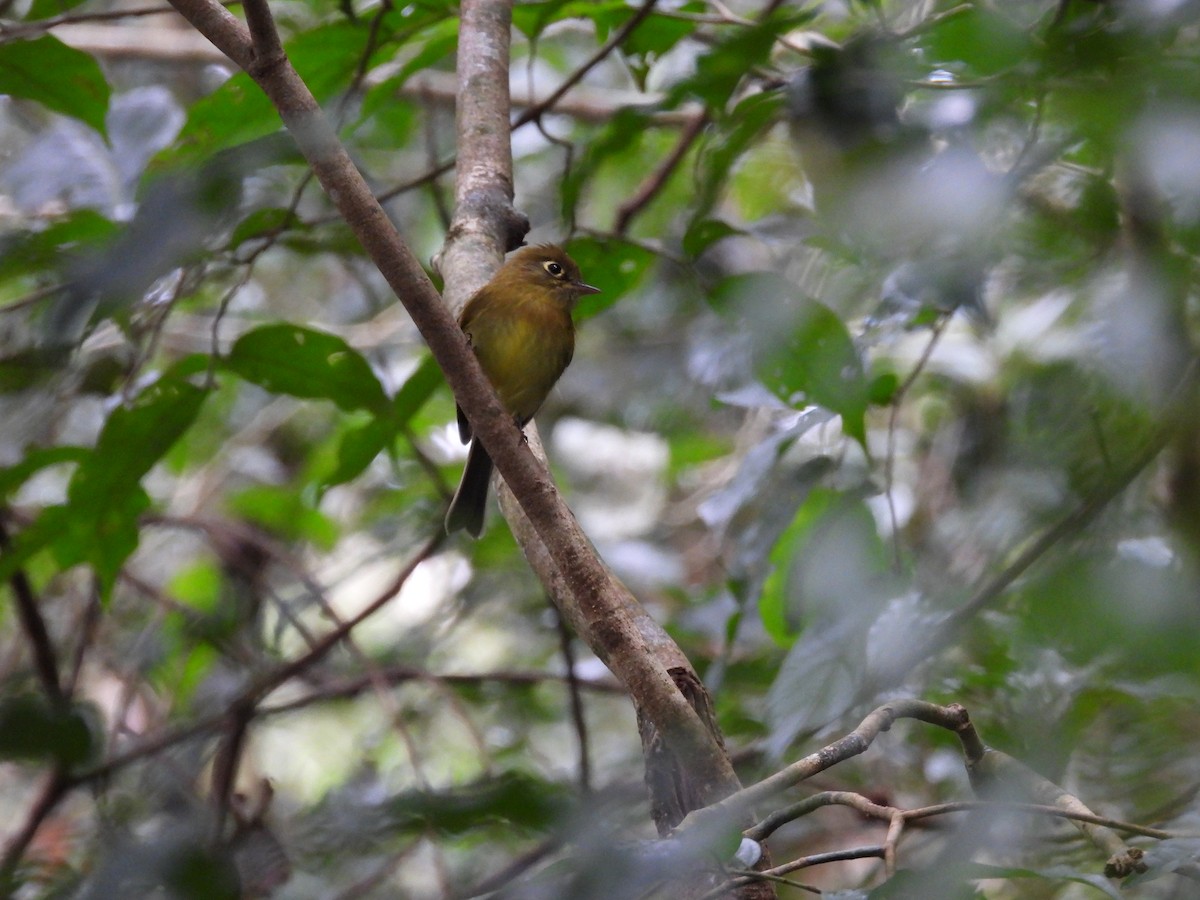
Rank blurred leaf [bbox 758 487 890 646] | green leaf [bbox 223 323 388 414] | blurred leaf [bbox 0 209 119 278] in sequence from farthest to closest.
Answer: green leaf [bbox 223 323 388 414]
blurred leaf [bbox 758 487 890 646]
blurred leaf [bbox 0 209 119 278]

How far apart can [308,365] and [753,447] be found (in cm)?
125

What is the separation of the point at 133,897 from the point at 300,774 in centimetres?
455

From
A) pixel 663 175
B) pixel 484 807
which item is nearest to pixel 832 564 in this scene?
pixel 484 807

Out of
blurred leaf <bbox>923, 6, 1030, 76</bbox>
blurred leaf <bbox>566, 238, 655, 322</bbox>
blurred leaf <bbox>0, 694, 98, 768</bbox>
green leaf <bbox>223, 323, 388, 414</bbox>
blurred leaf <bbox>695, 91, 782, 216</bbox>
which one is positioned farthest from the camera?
blurred leaf <bbox>566, 238, 655, 322</bbox>

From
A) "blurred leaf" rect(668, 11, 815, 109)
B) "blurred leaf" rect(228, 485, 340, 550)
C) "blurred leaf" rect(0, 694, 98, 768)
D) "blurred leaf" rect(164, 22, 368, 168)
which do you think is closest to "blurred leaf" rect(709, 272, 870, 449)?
"blurred leaf" rect(668, 11, 815, 109)

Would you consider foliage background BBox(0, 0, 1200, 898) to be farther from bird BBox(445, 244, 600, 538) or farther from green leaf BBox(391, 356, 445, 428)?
bird BBox(445, 244, 600, 538)

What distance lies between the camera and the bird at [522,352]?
134 inches

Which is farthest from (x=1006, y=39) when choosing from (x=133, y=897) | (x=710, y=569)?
(x=710, y=569)

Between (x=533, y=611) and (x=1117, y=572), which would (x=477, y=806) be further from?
(x=533, y=611)

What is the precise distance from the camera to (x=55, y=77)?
8.70ft

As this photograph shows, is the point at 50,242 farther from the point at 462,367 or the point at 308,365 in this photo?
the point at 462,367

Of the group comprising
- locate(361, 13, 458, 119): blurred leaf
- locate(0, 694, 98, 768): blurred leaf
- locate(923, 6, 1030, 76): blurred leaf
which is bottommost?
locate(0, 694, 98, 768): blurred leaf

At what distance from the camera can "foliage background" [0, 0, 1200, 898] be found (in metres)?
1.64

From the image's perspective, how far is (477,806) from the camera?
109 cm
